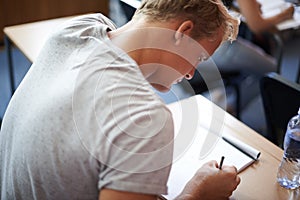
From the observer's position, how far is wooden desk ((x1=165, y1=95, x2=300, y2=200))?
1100 millimetres

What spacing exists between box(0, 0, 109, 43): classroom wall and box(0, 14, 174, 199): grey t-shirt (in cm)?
232

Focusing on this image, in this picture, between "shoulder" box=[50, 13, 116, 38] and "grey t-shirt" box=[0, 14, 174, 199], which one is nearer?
"grey t-shirt" box=[0, 14, 174, 199]

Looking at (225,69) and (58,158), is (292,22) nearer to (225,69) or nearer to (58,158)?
(225,69)

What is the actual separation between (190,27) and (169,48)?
70 mm

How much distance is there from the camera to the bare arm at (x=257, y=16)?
2268 millimetres

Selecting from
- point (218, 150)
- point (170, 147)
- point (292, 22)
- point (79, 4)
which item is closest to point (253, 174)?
point (218, 150)

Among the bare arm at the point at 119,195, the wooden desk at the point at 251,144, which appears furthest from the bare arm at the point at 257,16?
the bare arm at the point at 119,195

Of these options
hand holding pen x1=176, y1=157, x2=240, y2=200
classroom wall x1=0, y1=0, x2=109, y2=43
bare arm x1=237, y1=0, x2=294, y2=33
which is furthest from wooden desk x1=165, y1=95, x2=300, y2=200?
classroom wall x1=0, y1=0, x2=109, y2=43

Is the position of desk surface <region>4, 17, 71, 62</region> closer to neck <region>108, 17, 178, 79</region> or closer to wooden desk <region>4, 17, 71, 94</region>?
wooden desk <region>4, 17, 71, 94</region>

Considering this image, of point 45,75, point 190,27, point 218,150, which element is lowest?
point 218,150

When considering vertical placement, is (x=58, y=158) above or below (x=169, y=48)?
below

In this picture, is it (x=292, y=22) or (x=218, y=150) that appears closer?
(x=218, y=150)

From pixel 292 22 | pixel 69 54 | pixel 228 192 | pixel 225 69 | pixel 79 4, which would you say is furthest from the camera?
pixel 79 4

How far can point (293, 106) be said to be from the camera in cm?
160
